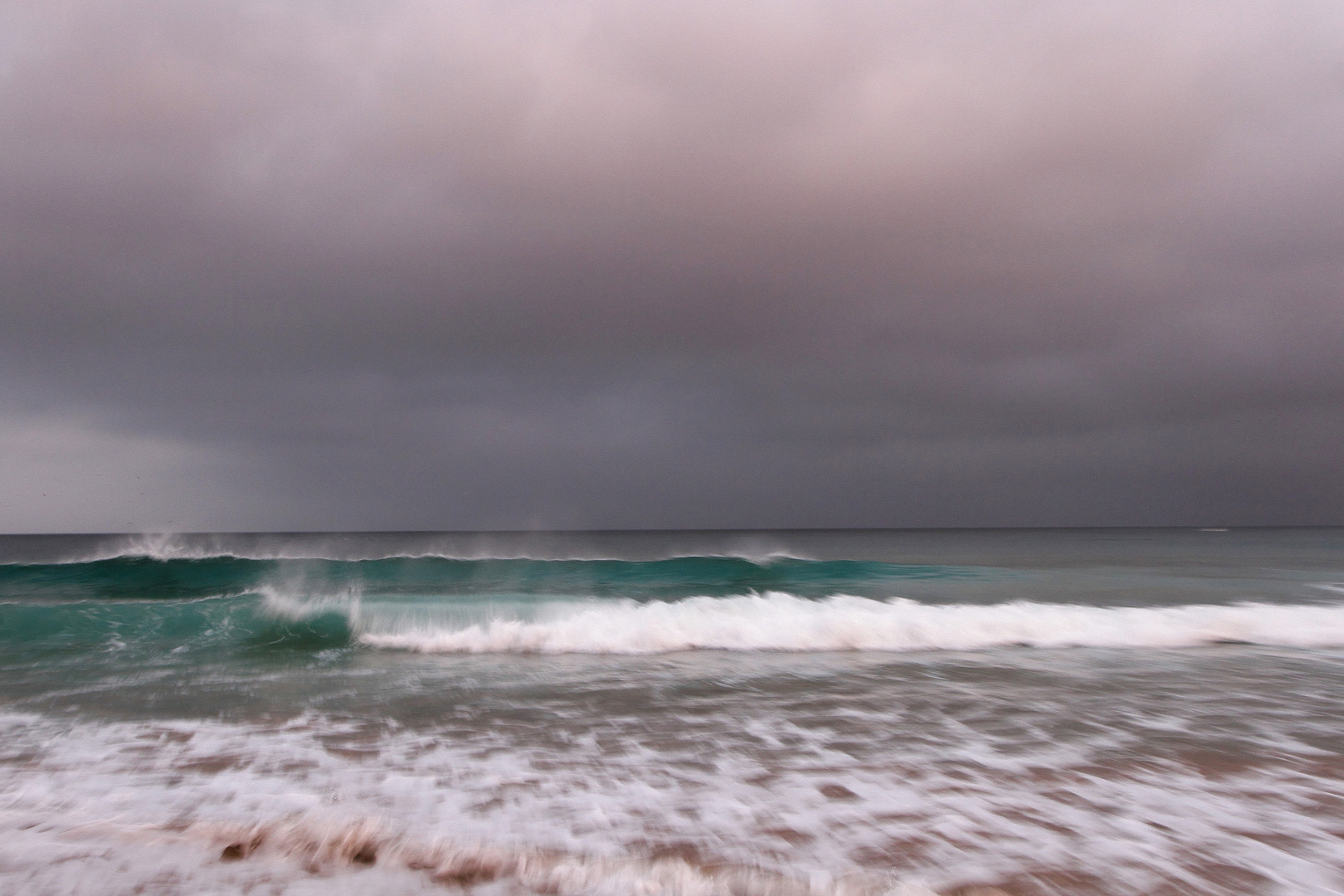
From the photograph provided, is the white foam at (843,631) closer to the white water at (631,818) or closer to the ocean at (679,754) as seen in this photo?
the ocean at (679,754)

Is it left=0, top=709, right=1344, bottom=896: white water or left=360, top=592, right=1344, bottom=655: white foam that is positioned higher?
left=0, top=709, right=1344, bottom=896: white water

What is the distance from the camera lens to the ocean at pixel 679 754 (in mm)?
2865

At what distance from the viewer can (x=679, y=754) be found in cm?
460

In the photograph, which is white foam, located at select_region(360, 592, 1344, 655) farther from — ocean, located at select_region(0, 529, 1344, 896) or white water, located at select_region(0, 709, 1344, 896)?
white water, located at select_region(0, 709, 1344, 896)

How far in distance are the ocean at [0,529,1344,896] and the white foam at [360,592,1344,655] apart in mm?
66

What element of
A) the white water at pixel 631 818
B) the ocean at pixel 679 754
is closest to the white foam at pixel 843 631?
the ocean at pixel 679 754

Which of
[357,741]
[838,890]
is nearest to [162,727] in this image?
[357,741]

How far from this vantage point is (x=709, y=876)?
2744 mm

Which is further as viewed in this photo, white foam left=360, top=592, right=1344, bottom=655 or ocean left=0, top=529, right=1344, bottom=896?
white foam left=360, top=592, right=1344, bottom=655

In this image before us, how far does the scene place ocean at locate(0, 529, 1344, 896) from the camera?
2.87m

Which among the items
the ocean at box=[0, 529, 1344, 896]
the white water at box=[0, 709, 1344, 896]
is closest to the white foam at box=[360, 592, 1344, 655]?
the ocean at box=[0, 529, 1344, 896]

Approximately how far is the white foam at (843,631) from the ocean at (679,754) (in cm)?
7

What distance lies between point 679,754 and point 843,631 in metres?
6.30

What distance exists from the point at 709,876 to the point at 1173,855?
1.97 meters
